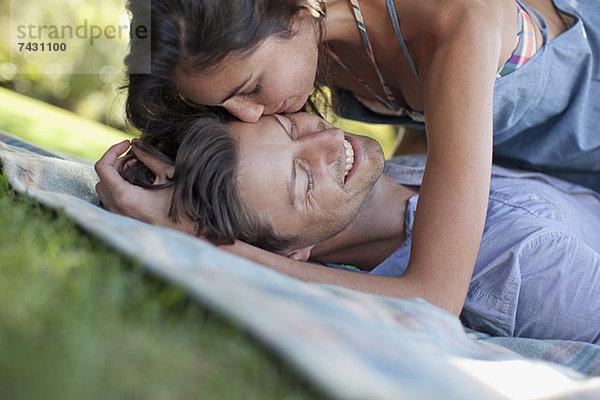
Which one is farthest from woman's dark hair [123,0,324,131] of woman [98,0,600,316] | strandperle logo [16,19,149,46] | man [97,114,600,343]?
strandperle logo [16,19,149,46]

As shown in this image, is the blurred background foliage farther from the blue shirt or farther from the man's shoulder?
the blue shirt

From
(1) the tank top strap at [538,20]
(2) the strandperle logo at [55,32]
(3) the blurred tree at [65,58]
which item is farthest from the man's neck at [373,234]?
(3) the blurred tree at [65,58]

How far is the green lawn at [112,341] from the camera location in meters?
0.46

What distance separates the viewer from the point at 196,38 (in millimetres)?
1262

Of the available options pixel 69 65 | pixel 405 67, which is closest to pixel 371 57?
pixel 405 67

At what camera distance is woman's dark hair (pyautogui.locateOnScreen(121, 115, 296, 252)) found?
135cm

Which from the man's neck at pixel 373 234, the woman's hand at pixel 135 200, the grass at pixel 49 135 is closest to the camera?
the woman's hand at pixel 135 200

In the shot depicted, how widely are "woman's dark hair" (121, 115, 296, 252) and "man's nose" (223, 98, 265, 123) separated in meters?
0.08

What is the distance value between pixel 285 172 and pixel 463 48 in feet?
1.87

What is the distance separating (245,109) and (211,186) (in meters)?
0.23

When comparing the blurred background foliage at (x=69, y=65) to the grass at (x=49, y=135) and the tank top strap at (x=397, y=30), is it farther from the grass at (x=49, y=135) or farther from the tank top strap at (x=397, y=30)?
the tank top strap at (x=397, y=30)

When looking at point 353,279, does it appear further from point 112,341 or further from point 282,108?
point 112,341

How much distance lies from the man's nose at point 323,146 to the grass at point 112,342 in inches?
32.1

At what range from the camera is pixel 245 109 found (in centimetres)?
141
